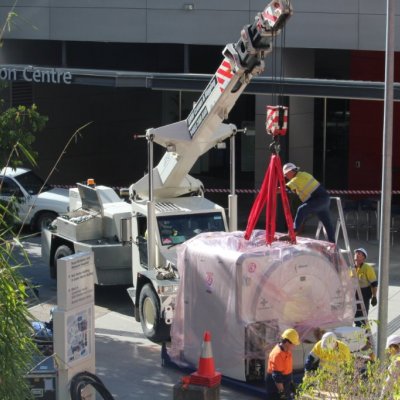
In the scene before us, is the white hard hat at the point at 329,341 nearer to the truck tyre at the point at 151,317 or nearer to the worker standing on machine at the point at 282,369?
the worker standing on machine at the point at 282,369

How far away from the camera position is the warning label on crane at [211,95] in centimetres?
1407

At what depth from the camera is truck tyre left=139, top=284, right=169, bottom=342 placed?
14.7m

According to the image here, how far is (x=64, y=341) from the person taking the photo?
423 inches

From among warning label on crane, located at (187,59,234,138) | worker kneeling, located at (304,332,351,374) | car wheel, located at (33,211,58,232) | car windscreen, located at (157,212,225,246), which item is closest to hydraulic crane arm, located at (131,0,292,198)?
warning label on crane, located at (187,59,234,138)

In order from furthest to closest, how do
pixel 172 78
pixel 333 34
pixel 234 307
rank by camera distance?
pixel 333 34
pixel 172 78
pixel 234 307

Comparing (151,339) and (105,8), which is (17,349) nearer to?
(151,339)

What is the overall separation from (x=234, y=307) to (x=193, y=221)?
336cm

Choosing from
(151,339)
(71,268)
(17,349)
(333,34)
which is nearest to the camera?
(17,349)

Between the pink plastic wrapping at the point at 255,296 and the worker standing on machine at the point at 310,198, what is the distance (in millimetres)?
1054

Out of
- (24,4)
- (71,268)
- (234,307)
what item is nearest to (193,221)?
(234,307)

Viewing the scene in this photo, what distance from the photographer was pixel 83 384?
1087 centimetres

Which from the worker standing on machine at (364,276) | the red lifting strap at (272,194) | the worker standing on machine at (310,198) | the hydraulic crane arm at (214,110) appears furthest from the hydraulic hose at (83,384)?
the hydraulic crane arm at (214,110)

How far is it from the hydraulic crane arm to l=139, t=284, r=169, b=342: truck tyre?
75.2 inches

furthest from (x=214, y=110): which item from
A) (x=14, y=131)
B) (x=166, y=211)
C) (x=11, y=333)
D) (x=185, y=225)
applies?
(x=11, y=333)
